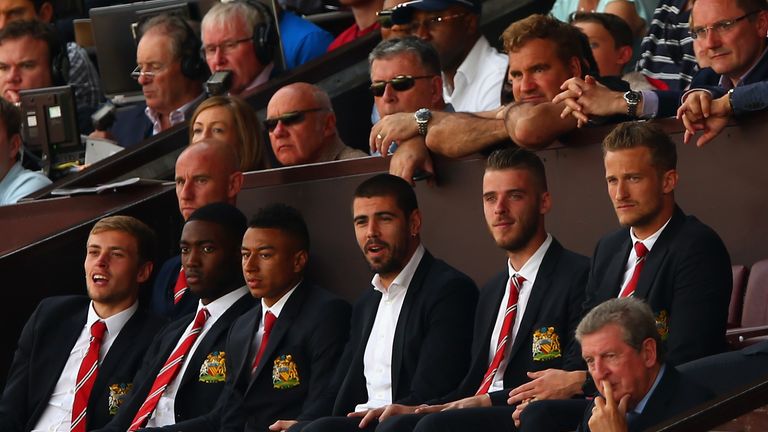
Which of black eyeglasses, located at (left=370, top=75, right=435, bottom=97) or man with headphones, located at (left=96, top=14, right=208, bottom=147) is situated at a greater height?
man with headphones, located at (left=96, top=14, right=208, bottom=147)

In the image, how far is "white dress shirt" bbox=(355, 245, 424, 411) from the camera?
6730 mm

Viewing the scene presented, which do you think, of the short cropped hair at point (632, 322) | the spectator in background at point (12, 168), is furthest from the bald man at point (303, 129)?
the short cropped hair at point (632, 322)

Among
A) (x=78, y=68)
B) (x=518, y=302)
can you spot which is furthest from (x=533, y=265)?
(x=78, y=68)

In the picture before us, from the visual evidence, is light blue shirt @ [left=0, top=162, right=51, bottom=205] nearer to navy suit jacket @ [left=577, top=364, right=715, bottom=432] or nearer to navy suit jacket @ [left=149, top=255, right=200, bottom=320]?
navy suit jacket @ [left=149, top=255, right=200, bottom=320]

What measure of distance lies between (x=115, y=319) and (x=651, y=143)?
9.14 feet

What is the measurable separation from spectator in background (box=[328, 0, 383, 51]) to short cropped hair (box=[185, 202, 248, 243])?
8.77 ft

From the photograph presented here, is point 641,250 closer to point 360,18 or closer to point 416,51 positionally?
point 416,51

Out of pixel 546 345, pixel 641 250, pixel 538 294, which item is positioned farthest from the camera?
pixel 538 294

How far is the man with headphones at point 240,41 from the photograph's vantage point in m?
9.55

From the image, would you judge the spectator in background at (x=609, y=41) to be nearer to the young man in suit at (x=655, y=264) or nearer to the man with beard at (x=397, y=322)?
the man with beard at (x=397, y=322)

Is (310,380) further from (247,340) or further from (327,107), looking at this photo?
(327,107)

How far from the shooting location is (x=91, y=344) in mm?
7836

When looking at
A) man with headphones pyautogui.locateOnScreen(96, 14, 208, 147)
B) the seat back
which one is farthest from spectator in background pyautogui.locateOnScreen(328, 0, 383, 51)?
the seat back

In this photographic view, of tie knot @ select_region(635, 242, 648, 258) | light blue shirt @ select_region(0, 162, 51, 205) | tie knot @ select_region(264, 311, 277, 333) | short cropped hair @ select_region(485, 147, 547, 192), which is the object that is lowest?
tie knot @ select_region(264, 311, 277, 333)
